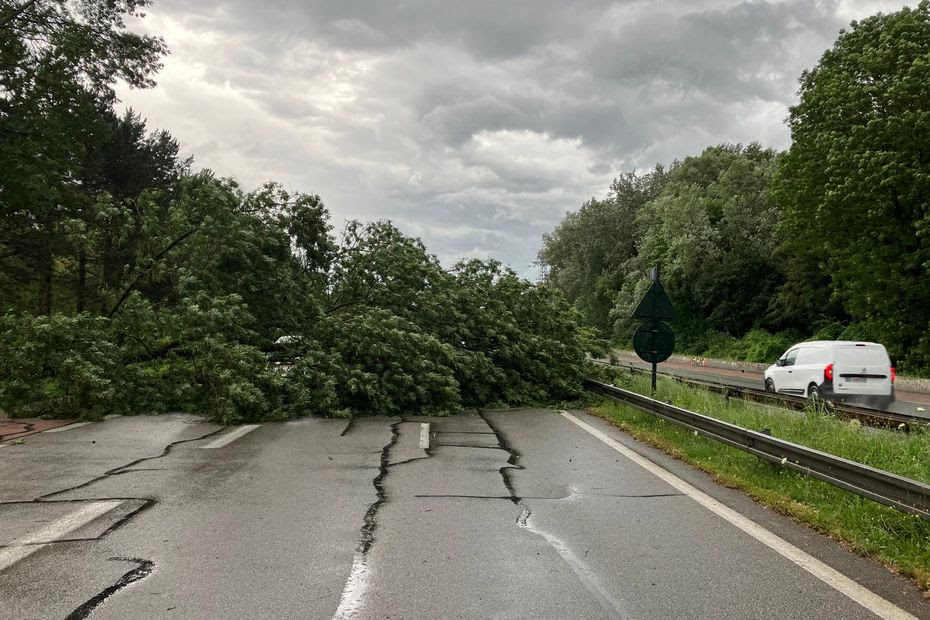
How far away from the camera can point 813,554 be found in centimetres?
442

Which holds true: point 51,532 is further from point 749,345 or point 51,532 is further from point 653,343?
point 749,345

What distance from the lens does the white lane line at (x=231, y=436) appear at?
28.2ft

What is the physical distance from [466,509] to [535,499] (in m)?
0.73

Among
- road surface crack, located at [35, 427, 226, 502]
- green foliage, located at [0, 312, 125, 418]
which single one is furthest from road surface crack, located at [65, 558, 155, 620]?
green foliage, located at [0, 312, 125, 418]

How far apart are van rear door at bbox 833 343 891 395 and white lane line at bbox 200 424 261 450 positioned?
13560 millimetres

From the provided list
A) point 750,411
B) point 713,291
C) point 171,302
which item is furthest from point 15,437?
point 713,291

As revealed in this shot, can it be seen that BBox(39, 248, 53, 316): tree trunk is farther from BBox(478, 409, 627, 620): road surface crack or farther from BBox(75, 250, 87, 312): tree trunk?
BBox(478, 409, 627, 620): road surface crack

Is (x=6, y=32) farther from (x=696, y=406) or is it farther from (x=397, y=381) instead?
(x=696, y=406)

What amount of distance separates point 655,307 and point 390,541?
31.4 feet

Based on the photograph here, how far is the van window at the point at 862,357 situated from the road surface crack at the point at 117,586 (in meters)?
16.3

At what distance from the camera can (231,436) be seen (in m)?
9.44

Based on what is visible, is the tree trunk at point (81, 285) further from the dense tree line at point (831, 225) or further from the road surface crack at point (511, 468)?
the dense tree line at point (831, 225)

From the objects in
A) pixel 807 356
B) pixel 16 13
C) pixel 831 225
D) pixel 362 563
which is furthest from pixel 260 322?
pixel 831 225

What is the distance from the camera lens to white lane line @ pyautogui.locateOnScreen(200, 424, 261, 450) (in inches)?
339
